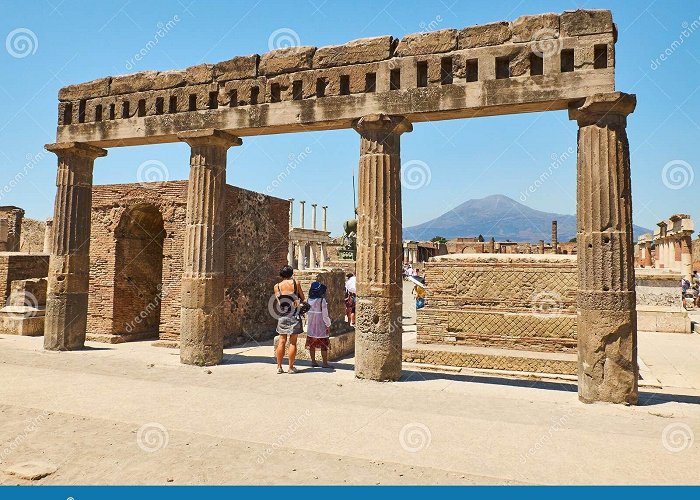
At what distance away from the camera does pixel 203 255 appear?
8516 millimetres

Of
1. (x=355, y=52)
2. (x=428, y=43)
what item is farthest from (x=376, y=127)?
Result: (x=428, y=43)

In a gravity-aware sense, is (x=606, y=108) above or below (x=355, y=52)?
below

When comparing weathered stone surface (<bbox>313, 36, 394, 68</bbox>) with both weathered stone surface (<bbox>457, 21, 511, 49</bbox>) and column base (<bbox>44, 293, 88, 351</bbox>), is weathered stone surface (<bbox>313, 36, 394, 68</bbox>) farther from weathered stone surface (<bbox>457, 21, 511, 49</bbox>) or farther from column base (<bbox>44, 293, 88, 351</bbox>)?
column base (<bbox>44, 293, 88, 351</bbox>)

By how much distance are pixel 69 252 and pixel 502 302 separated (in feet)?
28.9

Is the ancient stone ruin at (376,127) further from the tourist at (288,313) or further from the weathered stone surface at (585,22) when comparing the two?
the tourist at (288,313)

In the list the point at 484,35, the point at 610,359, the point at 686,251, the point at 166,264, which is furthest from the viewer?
the point at 686,251

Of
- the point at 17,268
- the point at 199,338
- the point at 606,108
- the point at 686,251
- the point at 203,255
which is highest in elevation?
the point at 606,108

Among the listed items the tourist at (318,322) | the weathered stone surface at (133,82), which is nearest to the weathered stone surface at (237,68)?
the weathered stone surface at (133,82)

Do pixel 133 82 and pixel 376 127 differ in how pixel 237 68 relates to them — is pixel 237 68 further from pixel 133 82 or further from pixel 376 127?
pixel 376 127

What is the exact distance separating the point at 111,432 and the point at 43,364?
4551 millimetres

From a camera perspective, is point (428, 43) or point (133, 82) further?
point (133, 82)

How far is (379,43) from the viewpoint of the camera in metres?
7.44

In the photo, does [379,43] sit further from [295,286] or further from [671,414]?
[671,414]

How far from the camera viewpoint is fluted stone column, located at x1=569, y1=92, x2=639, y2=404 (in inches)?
241
